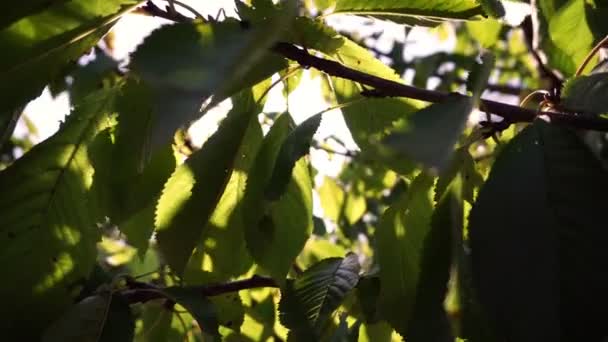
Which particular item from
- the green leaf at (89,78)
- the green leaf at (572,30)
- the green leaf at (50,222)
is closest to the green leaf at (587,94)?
the green leaf at (572,30)

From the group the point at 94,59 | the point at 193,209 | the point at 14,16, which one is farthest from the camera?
the point at 94,59

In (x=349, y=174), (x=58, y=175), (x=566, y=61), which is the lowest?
(x=349, y=174)

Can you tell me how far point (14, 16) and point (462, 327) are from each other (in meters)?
0.44

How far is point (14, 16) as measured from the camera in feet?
1.72

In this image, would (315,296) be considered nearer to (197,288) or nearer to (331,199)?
(197,288)

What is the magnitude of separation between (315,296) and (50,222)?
0.88ft

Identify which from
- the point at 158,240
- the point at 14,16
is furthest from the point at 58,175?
the point at 14,16

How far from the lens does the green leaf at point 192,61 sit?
1.05ft

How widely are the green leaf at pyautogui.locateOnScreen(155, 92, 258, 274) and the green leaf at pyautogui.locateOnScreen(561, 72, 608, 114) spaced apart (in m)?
0.28

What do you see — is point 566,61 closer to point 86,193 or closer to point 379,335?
point 379,335

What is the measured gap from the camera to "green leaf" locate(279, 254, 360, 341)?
2.44 ft

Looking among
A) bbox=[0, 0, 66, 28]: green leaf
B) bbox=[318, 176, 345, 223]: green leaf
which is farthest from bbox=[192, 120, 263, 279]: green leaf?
bbox=[318, 176, 345, 223]: green leaf

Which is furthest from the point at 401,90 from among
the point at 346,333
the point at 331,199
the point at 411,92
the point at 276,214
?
the point at 331,199

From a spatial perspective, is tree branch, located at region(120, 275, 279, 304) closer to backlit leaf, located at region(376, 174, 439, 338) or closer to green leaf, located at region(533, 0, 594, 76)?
backlit leaf, located at region(376, 174, 439, 338)
